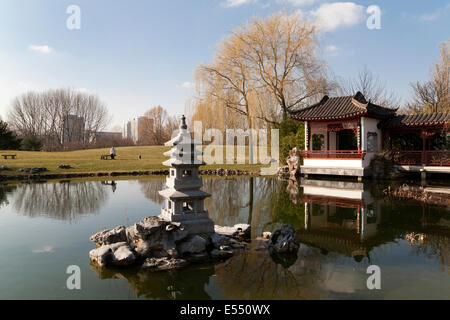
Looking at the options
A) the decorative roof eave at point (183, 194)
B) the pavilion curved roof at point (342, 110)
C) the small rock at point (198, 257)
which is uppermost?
the pavilion curved roof at point (342, 110)

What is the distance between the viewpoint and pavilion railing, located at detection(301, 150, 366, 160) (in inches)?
600

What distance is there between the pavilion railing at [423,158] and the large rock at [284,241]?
12.8 meters

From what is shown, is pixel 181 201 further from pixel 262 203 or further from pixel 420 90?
pixel 420 90

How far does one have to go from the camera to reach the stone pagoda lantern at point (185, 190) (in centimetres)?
591

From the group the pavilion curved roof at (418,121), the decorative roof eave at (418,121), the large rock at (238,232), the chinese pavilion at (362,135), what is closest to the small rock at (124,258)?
the large rock at (238,232)

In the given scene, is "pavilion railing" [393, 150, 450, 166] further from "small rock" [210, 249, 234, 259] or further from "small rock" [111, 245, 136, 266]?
"small rock" [111, 245, 136, 266]

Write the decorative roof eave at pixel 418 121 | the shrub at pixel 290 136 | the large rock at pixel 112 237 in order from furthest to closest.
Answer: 1. the shrub at pixel 290 136
2. the decorative roof eave at pixel 418 121
3. the large rock at pixel 112 237

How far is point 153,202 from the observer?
10.0m

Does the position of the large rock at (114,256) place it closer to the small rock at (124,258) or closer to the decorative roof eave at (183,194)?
the small rock at (124,258)

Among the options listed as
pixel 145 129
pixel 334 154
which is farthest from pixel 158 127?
pixel 334 154

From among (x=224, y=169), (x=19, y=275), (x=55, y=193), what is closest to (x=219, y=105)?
(x=224, y=169)

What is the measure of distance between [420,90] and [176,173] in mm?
28881

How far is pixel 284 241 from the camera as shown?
5441mm

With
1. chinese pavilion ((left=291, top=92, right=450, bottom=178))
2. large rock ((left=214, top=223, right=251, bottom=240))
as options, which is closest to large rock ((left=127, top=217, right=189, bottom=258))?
large rock ((left=214, top=223, right=251, bottom=240))
